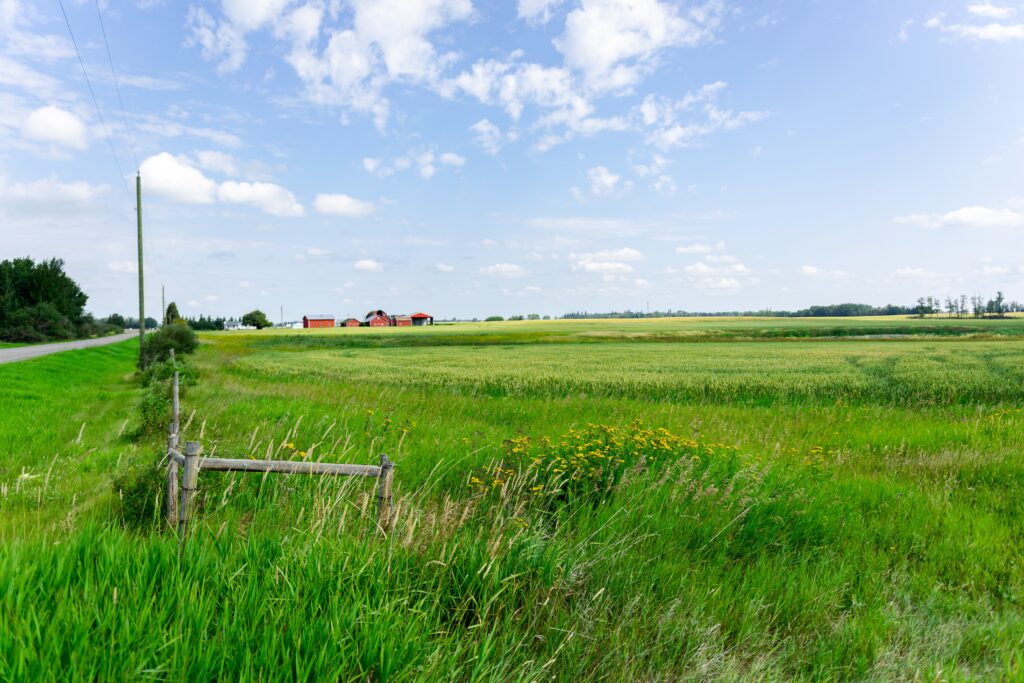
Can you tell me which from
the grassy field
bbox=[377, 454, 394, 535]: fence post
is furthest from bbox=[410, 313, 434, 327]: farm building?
bbox=[377, 454, 394, 535]: fence post

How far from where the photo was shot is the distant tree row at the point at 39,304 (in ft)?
193

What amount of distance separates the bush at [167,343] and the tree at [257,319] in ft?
374

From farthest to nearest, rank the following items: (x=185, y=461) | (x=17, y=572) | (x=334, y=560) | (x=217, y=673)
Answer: (x=185, y=461) → (x=334, y=560) → (x=17, y=572) → (x=217, y=673)

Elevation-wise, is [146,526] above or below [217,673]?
below

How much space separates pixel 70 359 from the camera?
95.8 feet

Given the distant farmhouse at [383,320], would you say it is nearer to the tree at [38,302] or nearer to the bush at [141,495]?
the tree at [38,302]

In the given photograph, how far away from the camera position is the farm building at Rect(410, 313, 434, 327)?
16432 centimetres

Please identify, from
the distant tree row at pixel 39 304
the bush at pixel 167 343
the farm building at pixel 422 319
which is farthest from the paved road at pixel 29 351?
the farm building at pixel 422 319

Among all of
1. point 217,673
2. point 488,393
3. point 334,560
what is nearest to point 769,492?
point 334,560

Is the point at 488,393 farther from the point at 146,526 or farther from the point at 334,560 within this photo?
the point at 334,560

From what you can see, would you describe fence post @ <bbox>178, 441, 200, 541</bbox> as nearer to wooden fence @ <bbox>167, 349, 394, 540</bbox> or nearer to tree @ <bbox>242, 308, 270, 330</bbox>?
wooden fence @ <bbox>167, 349, 394, 540</bbox>

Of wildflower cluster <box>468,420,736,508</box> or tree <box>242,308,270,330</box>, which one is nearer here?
wildflower cluster <box>468,420,736,508</box>

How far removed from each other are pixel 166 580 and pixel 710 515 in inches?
209

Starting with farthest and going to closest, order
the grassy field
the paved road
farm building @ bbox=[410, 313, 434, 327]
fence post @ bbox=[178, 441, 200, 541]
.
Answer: farm building @ bbox=[410, 313, 434, 327], the paved road, fence post @ bbox=[178, 441, 200, 541], the grassy field
